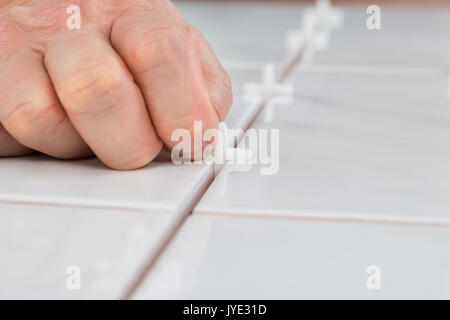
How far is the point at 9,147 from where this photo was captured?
58 centimetres

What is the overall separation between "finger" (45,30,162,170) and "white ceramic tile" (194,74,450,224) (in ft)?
0.26

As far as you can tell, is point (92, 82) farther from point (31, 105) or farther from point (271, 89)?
point (271, 89)

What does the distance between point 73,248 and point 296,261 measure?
0.13 meters

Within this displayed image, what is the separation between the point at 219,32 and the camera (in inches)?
66.6

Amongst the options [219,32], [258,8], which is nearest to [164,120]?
[219,32]

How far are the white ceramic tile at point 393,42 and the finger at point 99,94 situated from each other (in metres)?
0.78

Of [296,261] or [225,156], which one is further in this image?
[225,156]

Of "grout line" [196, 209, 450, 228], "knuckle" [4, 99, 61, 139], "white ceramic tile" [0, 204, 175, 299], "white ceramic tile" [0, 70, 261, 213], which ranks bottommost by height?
"grout line" [196, 209, 450, 228]

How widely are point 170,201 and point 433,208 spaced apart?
0.60 feet

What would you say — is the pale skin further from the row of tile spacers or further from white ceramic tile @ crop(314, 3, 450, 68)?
white ceramic tile @ crop(314, 3, 450, 68)

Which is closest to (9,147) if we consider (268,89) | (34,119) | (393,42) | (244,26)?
(34,119)

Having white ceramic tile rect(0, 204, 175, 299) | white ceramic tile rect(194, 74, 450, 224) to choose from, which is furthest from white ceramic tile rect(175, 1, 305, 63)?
white ceramic tile rect(0, 204, 175, 299)

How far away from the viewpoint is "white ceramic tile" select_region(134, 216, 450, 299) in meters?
0.36

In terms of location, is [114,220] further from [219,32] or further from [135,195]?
[219,32]
